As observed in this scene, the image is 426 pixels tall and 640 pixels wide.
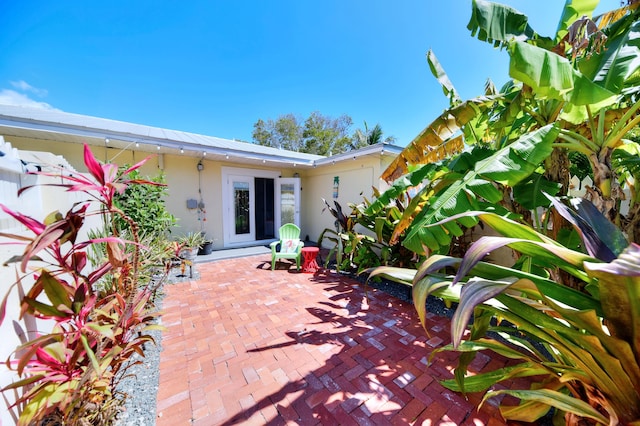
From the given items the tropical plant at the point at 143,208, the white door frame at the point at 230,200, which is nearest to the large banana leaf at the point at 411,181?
the tropical plant at the point at 143,208

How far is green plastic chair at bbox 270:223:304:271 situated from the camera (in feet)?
18.4

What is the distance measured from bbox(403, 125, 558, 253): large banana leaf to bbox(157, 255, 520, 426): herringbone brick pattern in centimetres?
112

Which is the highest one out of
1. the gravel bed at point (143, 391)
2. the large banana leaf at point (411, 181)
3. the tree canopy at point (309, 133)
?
the tree canopy at point (309, 133)

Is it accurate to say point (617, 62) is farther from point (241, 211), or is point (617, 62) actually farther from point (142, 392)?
point (241, 211)

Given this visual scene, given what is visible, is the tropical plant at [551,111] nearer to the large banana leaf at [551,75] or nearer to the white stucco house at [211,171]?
the large banana leaf at [551,75]

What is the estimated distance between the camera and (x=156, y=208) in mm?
5113

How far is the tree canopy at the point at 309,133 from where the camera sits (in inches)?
843

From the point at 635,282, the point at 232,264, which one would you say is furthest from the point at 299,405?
the point at 232,264

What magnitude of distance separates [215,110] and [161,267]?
13.1 metres

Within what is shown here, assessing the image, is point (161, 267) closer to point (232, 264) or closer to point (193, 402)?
point (232, 264)

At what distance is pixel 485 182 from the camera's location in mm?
1965

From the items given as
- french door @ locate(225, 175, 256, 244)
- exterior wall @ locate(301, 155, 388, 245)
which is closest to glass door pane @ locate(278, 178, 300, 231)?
exterior wall @ locate(301, 155, 388, 245)

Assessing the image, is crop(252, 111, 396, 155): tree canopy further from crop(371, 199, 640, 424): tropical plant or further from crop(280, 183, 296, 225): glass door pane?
crop(371, 199, 640, 424): tropical plant

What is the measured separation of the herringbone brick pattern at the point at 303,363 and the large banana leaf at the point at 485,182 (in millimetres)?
1123
